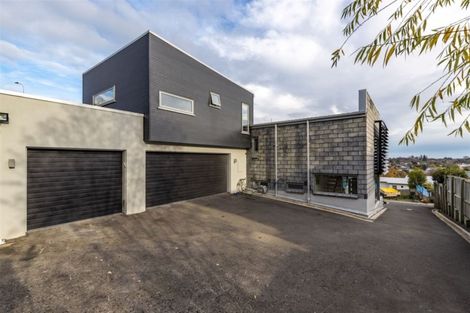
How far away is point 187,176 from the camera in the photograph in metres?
9.27

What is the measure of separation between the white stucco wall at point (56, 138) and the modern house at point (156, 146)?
0.08 feet

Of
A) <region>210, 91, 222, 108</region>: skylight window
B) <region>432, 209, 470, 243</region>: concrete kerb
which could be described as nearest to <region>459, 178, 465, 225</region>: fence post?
<region>432, 209, 470, 243</region>: concrete kerb

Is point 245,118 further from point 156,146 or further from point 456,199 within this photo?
point 456,199

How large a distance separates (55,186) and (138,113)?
130 inches

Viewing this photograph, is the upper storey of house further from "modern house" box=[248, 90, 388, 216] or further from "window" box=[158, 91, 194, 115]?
"modern house" box=[248, 90, 388, 216]

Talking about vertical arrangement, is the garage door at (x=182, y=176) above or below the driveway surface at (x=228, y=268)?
above

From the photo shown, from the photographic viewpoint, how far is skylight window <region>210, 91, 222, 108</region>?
32.7 ft

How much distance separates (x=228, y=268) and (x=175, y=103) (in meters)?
6.56

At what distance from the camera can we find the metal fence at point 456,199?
7349 mm

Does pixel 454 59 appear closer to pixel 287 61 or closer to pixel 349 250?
pixel 349 250

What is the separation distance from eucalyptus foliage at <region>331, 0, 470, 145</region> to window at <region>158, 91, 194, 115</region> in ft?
23.0

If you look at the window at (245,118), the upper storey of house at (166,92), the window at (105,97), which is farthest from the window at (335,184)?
the window at (105,97)

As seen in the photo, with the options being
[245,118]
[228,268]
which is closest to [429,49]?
[228,268]

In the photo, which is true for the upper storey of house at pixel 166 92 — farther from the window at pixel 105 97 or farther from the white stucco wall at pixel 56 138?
the white stucco wall at pixel 56 138
